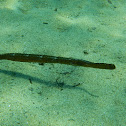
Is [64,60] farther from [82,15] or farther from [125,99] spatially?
[82,15]

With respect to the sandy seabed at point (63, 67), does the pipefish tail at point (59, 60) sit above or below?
above

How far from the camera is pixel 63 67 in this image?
3.61m

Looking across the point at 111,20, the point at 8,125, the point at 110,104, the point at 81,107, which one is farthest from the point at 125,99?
the point at 111,20

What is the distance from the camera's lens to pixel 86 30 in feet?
15.2

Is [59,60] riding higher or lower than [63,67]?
higher

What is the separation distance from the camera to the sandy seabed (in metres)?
2.73

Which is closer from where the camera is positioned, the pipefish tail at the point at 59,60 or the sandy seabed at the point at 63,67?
the sandy seabed at the point at 63,67

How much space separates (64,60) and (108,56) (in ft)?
4.78

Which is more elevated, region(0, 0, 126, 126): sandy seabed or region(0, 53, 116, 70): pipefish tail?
region(0, 53, 116, 70): pipefish tail

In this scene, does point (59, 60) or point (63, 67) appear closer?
point (59, 60)

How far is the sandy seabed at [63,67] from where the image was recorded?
2.73 meters

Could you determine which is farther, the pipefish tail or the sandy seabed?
the pipefish tail

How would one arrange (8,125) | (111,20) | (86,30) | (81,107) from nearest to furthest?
1. (8,125)
2. (81,107)
3. (86,30)
4. (111,20)

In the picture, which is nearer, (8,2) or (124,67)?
(124,67)
